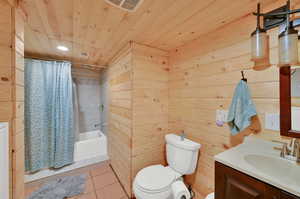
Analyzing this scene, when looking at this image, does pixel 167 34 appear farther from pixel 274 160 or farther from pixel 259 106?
pixel 274 160

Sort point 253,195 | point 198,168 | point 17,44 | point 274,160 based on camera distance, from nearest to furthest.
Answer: point 253,195, point 274,160, point 17,44, point 198,168

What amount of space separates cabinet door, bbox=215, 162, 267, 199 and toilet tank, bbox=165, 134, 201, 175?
1.74 ft

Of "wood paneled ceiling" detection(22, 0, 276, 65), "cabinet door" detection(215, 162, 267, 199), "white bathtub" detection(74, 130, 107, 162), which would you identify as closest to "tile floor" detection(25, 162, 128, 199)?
"white bathtub" detection(74, 130, 107, 162)

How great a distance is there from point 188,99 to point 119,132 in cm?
123

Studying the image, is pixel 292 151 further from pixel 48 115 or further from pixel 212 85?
pixel 48 115

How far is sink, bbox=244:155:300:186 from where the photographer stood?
1.99 feet

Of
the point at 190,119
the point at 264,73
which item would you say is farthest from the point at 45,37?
the point at 264,73

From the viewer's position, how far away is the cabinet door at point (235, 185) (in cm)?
63

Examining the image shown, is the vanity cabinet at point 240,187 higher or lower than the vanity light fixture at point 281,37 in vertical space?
lower

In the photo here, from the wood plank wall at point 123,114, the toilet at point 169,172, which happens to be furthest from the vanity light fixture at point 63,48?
the toilet at point 169,172

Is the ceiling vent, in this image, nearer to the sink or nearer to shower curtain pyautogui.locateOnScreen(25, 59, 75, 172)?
the sink

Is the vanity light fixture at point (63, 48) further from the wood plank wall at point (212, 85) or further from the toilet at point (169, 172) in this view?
the toilet at point (169, 172)

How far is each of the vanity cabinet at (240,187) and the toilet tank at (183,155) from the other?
529 millimetres

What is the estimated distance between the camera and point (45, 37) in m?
1.52
